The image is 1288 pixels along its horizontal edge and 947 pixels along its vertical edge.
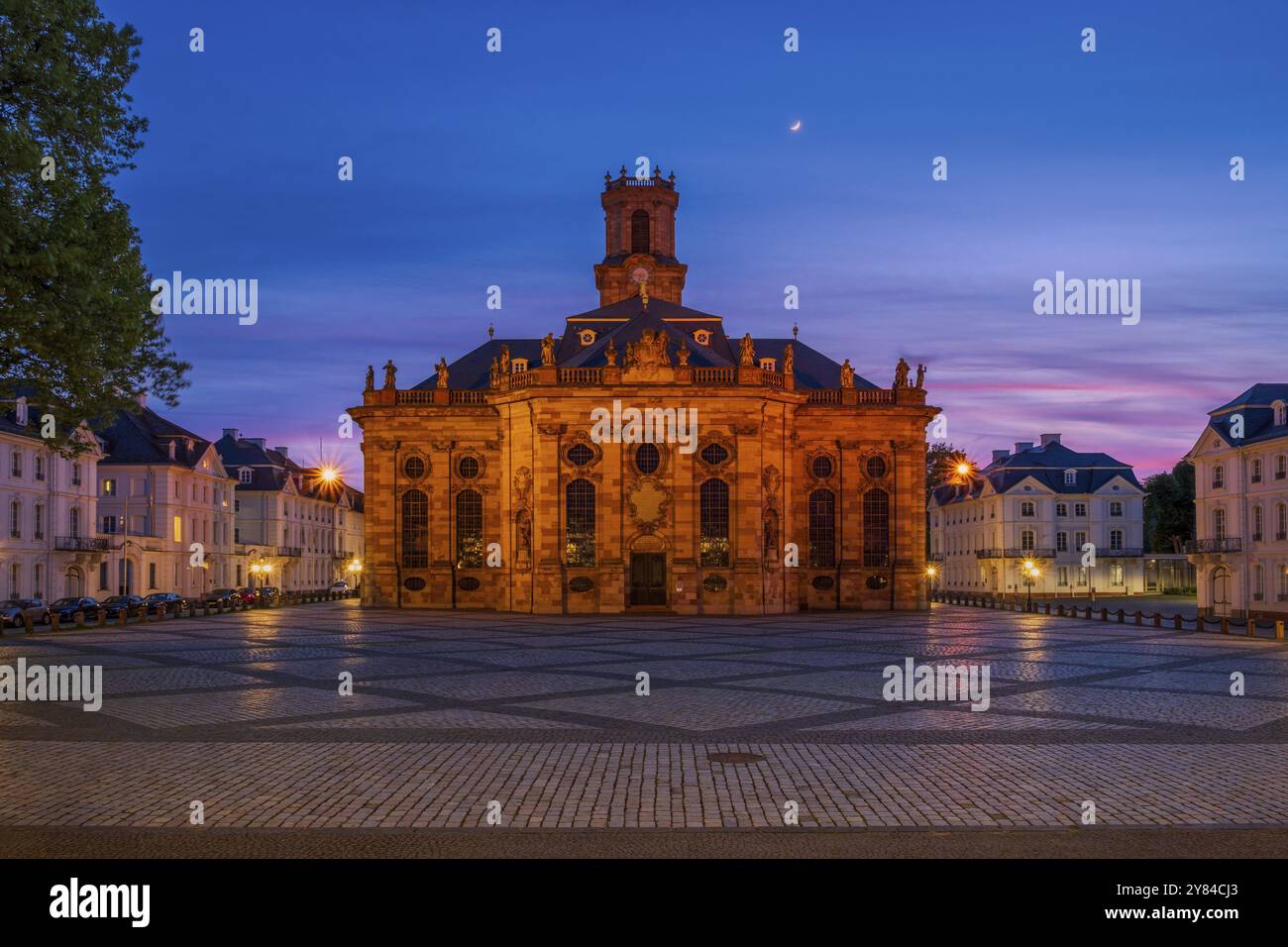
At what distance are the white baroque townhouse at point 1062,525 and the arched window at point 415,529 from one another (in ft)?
176

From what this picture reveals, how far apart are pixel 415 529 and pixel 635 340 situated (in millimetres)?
16909

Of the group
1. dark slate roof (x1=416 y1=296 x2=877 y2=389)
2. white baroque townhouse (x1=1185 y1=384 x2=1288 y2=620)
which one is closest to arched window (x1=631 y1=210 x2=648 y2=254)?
dark slate roof (x1=416 y1=296 x2=877 y2=389)

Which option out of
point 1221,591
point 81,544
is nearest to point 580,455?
point 81,544

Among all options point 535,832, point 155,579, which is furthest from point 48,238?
point 155,579

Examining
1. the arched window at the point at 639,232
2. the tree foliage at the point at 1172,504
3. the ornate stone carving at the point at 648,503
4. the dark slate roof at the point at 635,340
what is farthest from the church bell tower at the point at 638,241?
the tree foliage at the point at 1172,504

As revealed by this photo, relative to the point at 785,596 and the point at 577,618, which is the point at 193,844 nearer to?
the point at 577,618

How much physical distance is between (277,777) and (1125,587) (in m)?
99.8

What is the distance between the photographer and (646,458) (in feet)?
191

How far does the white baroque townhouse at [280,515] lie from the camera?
99.1 metres

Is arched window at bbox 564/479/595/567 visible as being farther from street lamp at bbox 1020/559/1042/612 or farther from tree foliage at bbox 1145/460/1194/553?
tree foliage at bbox 1145/460/1194/553

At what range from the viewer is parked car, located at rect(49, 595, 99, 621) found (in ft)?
167

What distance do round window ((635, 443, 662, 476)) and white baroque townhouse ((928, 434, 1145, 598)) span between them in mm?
50133

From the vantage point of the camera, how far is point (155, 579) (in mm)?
76312

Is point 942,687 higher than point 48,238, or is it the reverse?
point 48,238
